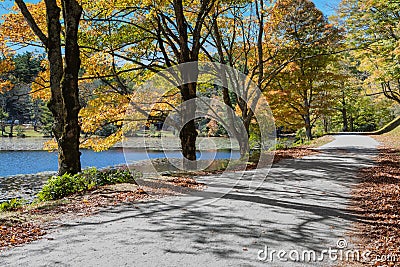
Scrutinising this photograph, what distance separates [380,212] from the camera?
549 centimetres

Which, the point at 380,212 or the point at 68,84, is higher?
the point at 68,84

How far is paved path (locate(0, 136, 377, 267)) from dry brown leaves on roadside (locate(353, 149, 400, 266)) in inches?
11.4

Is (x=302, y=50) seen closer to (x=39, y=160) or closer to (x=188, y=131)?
(x=188, y=131)

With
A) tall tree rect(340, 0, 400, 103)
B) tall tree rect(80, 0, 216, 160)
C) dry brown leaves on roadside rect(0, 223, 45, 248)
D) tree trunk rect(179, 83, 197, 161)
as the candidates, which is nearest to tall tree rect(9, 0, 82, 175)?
tall tree rect(80, 0, 216, 160)

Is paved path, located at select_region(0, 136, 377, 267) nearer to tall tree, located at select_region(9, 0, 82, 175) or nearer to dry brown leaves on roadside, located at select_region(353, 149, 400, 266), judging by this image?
dry brown leaves on roadside, located at select_region(353, 149, 400, 266)

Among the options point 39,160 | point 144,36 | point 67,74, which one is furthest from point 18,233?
point 39,160

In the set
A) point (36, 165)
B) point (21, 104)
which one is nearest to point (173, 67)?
point (36, 165)

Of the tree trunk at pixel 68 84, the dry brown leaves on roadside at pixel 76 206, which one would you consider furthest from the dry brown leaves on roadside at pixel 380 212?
the tree trunk at pixel 68 84

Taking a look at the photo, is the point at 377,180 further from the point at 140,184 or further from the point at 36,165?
the point at 36,165

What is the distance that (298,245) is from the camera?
4.05 metres

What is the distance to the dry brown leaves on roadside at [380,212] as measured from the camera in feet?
12.9

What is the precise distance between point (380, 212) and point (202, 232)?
3.16m

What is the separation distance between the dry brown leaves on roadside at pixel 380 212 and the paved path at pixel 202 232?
29 centimetres

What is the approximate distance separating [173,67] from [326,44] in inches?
413
